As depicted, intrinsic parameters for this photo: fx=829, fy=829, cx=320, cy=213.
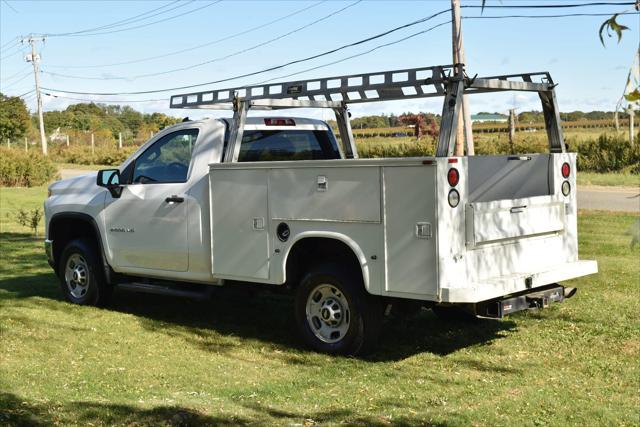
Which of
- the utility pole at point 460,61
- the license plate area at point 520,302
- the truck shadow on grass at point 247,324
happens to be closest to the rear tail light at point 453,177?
the license plate area at point 520,302

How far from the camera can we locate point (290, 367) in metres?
6.93

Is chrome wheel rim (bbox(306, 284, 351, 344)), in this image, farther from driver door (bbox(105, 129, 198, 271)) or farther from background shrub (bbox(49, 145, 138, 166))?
background shrub (bbox(49, 145, 138, 166))

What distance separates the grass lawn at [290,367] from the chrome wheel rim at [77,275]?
23 cm

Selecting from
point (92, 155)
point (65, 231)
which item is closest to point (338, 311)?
point (65, 231)

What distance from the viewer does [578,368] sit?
6.67 metres

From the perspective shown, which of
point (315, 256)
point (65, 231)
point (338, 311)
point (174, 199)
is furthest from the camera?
point (65, 231)

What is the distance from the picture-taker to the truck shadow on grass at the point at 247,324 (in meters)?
7.64

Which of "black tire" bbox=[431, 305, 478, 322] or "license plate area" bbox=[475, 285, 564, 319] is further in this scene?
"black tire" bbox=[431, 305, 478, 322]

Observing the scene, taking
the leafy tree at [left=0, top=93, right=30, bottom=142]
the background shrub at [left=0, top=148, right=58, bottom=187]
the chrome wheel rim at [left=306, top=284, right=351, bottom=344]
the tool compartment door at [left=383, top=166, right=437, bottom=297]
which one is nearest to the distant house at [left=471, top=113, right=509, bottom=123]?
the background shrub at [left=0, top=148, right=58, bottom=187]

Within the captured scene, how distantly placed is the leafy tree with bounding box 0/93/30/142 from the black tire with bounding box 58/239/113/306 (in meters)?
66.3

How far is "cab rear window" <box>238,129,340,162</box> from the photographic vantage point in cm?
835

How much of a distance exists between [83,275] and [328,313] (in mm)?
3596

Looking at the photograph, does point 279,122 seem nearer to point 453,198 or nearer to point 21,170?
point 453,198

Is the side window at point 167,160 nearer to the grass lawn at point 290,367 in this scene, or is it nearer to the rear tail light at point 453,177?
the grass lawn at point 290,367
